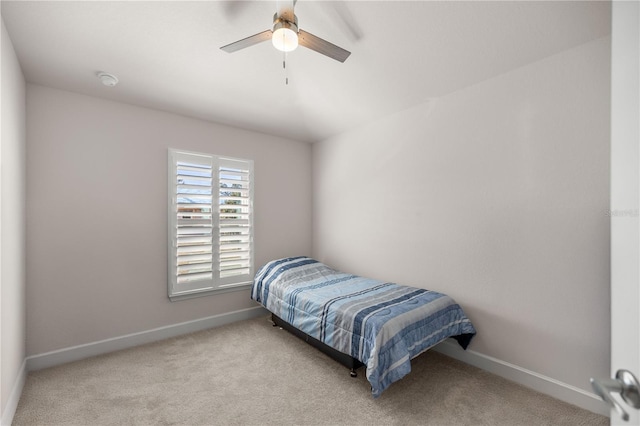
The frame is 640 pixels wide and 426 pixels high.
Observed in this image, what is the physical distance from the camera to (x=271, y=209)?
155 inches

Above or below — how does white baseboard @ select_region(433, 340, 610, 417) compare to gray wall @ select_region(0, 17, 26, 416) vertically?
below

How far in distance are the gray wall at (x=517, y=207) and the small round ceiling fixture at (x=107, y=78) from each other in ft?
8.51

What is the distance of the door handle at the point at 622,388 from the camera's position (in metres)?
0.59

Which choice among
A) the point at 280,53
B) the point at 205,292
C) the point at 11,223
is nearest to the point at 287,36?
the point at 280,53

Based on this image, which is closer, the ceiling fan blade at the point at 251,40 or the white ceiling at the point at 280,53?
the ceiling fan blade at the point at 251,40

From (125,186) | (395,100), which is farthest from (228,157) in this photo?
(395,100)

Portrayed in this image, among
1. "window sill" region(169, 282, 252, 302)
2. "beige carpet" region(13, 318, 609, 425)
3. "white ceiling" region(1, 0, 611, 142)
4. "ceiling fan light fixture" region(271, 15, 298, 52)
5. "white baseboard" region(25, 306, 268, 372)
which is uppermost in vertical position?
"white ceiling" region(1, 0, 611, 142)

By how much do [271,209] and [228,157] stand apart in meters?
0.88

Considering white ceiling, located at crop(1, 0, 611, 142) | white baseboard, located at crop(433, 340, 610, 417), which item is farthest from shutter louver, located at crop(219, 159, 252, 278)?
white baseboard, located at crop(433, 340, 610, 417)

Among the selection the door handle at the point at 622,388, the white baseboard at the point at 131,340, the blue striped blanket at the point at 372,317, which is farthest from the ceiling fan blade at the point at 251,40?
the white baseboard at the point at 131,340

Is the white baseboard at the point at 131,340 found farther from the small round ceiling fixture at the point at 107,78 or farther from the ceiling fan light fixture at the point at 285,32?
the ceiling fan light fixture at the point at 285,32

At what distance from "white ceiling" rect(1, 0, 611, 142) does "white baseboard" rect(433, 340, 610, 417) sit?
2.36 m

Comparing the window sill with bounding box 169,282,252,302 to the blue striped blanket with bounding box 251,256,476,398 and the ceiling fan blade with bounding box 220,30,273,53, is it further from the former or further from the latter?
the ceiling fan blade with bounding box 220,30,273,53

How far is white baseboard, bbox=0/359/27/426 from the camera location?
5.66 ft
